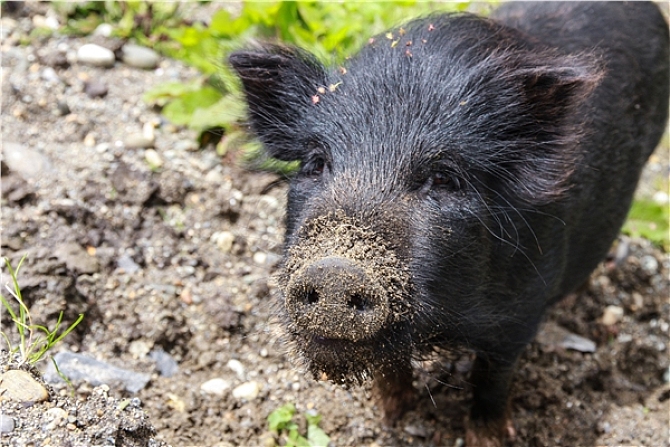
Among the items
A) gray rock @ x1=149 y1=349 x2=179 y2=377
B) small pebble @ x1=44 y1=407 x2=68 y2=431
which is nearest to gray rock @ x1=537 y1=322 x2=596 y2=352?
A: gray rock @ x1=149 y1=349 x2=179 y2=377

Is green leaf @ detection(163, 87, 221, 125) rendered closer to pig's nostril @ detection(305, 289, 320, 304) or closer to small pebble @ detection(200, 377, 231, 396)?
small pebble @ detection(200, 377, 231, 396)

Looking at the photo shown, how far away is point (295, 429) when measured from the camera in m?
3.67

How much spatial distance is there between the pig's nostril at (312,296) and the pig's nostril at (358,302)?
0.11 meters

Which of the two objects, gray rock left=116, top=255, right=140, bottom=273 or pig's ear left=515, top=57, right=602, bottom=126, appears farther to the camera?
gray rock left=116, top=255, right=140, bottom=273

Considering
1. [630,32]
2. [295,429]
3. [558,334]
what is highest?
[630,32]

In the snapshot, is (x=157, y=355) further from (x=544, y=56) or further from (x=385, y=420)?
(x=544, y=56)

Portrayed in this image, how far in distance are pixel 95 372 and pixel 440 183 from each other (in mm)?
1801

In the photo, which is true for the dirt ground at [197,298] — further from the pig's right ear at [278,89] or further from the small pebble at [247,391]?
the pig's right ear at [278,89]

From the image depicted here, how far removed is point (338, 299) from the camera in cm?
247

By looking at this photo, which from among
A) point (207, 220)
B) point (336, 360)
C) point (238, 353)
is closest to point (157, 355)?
point (238, 353)

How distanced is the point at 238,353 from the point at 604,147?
2.14 m

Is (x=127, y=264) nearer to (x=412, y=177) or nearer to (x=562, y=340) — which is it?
(x=412, y=177)

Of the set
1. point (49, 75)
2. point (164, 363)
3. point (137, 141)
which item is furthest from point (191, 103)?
point (164, 363)

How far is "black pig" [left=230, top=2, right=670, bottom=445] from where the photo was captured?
267 cm
